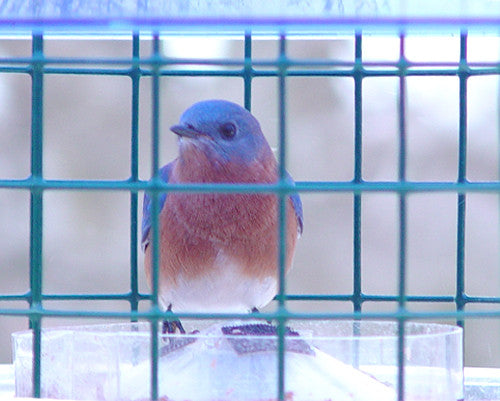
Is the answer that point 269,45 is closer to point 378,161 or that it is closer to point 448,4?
point 378,161

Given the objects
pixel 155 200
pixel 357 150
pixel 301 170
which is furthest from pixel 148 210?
pixel 301 170

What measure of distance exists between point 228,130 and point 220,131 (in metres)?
0.04

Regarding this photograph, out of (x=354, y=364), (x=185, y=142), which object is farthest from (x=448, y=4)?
(x=185, y=142)

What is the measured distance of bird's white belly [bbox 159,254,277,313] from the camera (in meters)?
4.39

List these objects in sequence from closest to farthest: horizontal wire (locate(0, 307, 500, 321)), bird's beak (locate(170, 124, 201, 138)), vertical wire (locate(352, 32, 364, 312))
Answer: horizontal wire (locate(0, 307, 500, 321)) → vertical wire (locate(352, 32, 364, 312)) → bird's beak (locate(170, 124, 201, 138))

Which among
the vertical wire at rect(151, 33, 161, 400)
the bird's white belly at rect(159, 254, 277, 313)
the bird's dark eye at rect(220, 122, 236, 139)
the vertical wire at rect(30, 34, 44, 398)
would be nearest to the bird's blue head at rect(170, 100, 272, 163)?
the bird's dark eye at rect(220, 122, 236, 139)

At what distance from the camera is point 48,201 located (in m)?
7.76

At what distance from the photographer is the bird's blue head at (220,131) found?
4.34 metres

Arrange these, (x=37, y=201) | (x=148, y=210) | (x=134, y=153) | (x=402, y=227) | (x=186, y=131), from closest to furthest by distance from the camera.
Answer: (x=402, y=227) < (x=37, y=201) < (x=134, y=153) < (x=186, y=131) < (x=148, y=210)

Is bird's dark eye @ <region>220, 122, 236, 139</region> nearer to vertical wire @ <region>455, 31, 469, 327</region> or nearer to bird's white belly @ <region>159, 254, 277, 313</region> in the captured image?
bird's white belly @ <region>159, 254, 277, 313</region>

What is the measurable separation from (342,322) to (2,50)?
4.44 m

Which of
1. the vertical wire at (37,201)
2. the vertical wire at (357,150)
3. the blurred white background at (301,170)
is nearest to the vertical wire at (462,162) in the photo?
the vertical wire at (357,150)

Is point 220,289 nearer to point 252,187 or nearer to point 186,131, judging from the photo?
point 186,131

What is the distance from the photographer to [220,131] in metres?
4.48
